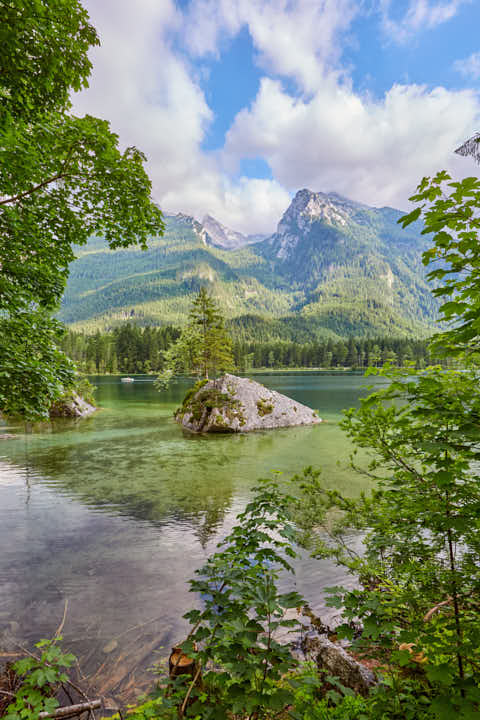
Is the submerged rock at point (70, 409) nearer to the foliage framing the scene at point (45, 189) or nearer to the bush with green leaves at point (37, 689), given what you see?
the foliage framing the scene at point (45, 189)

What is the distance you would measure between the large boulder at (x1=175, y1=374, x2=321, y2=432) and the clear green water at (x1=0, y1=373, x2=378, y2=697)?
161 inches

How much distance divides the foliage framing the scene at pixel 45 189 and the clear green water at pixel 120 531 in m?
3.54

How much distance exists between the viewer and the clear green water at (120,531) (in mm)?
5262

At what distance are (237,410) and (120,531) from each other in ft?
54.2

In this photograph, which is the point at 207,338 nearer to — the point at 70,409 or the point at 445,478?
the point at 70,409

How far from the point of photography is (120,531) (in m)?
8.77

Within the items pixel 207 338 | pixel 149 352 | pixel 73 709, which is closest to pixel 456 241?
pixel 73 709

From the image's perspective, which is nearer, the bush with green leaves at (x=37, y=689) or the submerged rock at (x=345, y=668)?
the bush with green leaves at (x=37, y=689)

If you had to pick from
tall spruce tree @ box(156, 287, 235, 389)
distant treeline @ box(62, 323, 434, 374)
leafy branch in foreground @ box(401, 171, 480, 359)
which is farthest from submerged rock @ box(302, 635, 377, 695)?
distant treeline @ box(62, 323, 434, 374)

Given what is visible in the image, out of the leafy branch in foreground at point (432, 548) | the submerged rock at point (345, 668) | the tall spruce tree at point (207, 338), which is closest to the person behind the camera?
the leafy branch in foreground at point (432, 548)

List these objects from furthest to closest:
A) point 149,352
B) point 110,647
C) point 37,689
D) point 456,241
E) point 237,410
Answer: point 149,352 → point 237,410 → point 110,647 → point 37,689 → point 456,241

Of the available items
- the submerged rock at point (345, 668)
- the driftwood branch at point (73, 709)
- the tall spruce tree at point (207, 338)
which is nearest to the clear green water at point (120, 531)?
the driftwood branch at point (73, 709)

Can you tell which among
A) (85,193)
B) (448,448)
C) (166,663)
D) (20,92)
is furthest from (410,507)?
(20,92)

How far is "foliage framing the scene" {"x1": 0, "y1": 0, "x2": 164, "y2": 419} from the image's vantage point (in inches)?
197
